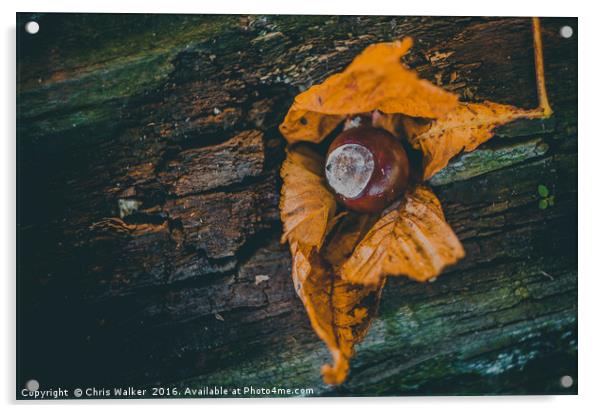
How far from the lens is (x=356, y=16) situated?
972 millimetres

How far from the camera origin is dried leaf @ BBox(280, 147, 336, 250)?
3.06 feet

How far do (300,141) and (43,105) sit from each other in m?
0.50

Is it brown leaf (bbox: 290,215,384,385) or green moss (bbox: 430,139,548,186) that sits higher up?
green moss (bbox: 430,139,548,186)

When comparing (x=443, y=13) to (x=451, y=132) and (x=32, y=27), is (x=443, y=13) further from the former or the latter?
(x=32, y=27)

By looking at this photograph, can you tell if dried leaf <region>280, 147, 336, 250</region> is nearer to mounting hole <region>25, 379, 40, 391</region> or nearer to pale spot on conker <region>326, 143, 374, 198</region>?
pale spot on conker <region>326, 143, 374, 198</region>

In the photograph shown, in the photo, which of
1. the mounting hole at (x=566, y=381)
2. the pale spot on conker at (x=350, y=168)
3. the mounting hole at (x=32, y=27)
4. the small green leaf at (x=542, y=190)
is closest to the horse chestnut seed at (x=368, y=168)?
the pale spot on conker at (x=350, y=168)

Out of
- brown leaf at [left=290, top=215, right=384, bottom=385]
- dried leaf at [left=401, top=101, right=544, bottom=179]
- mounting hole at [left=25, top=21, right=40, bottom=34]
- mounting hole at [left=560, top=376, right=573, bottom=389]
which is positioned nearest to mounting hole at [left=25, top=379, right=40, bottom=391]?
brown leaf at [left=290, top=215, right=384, bottom=385]

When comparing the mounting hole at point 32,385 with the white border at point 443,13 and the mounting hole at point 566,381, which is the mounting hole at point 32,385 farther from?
the mounting hole at point 566,381

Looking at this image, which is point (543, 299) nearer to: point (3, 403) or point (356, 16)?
point (356, 16)

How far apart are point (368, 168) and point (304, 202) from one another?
14 centimetres

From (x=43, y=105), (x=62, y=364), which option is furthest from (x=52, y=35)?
(x=62, y=364)

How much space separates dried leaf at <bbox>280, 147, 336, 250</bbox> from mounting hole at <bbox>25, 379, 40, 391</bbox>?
55 cm

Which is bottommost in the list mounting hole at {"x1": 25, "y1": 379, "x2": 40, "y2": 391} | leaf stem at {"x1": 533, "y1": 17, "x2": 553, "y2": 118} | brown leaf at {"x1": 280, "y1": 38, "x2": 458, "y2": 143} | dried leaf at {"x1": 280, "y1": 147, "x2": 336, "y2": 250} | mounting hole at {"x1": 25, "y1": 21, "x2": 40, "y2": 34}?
mounting hole at {"x1": 25, "y1": 379, "x2": 40, "y2": 391}

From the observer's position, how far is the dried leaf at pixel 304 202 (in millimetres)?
932
